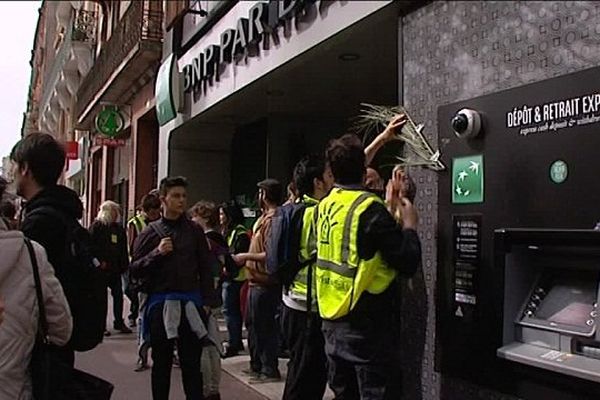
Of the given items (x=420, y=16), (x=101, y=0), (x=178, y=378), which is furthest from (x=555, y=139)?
(x=101, y=0)

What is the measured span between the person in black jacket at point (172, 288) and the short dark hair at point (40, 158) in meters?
1.51

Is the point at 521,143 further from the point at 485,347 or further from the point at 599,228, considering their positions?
the point at 485,347

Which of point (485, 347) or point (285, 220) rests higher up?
point (285, 220)

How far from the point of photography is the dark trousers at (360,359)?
117 inches

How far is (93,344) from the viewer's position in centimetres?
259

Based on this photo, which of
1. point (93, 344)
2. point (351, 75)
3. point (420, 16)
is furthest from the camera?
point (351, 75)

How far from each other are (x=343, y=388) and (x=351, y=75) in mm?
4604

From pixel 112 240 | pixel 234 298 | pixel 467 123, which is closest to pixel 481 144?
pixel 467 123

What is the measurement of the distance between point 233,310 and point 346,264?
4049 mm

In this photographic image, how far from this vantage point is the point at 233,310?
6945 millimetres

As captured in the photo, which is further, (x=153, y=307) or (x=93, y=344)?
(x=153, y=307)

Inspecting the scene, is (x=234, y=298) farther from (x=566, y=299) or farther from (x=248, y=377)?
(x=566, y=299)

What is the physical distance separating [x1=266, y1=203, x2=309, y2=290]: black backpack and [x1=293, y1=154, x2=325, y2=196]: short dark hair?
20 cm

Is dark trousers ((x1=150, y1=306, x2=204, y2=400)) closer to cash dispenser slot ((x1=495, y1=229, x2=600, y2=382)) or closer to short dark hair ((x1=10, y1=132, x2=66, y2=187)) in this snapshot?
short dark hair ((x1=10, y1=132, x2=66, y2=187))
